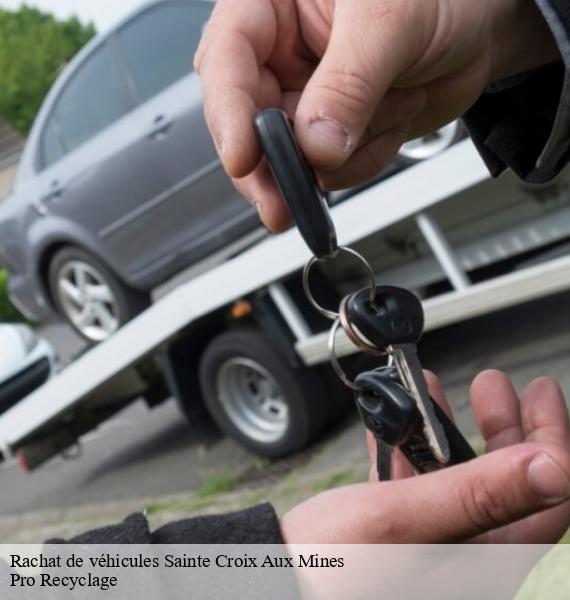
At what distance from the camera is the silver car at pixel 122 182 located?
4923 millimetres

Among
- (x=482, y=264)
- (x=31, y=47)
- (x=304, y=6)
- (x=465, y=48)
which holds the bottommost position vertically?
(x=482, y=264)

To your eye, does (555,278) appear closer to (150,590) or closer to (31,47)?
(150,590)

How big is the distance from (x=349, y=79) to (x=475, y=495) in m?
0.47

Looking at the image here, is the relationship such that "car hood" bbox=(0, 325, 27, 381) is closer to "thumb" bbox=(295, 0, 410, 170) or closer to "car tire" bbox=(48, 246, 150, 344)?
"car tire" bbox=(48, 246, 150, 344)

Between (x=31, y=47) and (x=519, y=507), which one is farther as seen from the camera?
(x=31, y=47)

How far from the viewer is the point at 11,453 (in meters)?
5.47

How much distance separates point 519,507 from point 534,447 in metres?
0.06

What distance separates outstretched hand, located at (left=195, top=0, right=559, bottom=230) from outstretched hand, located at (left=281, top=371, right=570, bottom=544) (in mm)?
302

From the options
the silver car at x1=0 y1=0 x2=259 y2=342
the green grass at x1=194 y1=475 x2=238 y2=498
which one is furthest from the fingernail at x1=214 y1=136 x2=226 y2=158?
the green grass at x1=194 y1=475 x2=238 y2=498

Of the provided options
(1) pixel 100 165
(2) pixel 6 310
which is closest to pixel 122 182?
(1) pixel 100 165

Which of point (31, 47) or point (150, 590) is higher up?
point (31, 47)

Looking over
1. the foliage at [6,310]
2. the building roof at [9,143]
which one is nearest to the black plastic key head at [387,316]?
the foliage at [6,310]

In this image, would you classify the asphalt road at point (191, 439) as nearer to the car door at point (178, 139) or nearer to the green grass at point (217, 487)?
A: the green grass at point (217, 487)

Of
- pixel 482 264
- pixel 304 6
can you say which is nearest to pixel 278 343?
pixel 482 264
